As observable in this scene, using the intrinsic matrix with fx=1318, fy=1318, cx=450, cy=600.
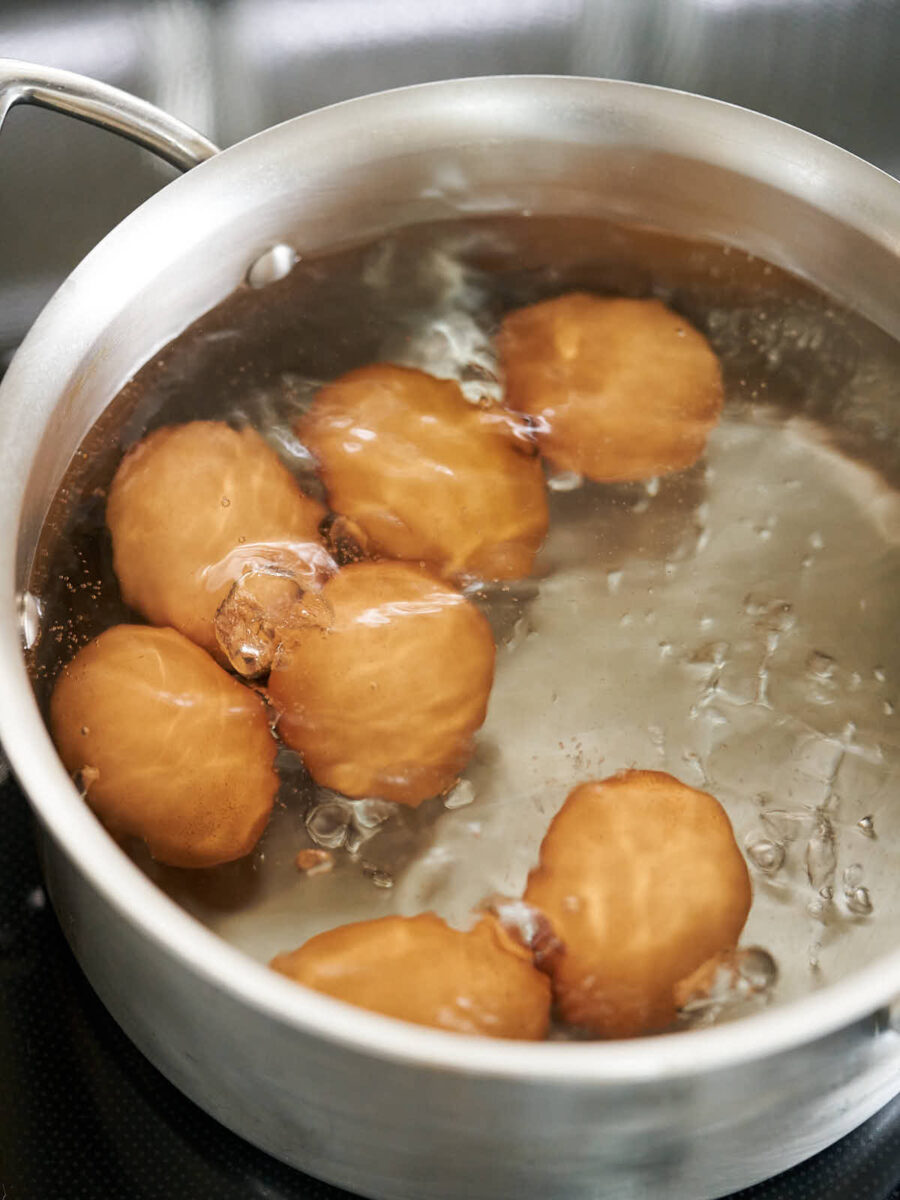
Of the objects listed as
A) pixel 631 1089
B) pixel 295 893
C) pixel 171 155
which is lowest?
pixel 295 893

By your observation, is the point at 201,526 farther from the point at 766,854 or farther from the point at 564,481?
the point at 766,854

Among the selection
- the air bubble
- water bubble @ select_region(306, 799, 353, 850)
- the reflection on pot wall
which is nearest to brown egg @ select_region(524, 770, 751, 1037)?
water bubble @ select_region(306, 799, 353, 850)

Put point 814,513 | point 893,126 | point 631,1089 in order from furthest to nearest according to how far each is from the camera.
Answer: point 893,126
point 814,513
point 631,1089

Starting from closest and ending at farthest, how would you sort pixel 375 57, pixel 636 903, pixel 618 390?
pixel 636 903
pixel 618 390
pixel 375 57

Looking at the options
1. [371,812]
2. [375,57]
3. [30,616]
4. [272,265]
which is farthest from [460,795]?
[375,57]

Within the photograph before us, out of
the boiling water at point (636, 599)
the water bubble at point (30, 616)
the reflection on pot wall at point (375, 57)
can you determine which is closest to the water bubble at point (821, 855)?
the boiling water at point (636, 599)

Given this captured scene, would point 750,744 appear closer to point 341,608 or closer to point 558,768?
point 558,768

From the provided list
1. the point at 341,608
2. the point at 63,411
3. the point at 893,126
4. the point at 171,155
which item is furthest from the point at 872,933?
the point at 893,126

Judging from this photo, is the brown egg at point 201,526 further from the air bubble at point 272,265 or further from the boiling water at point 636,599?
the air bubble at point 272,265
